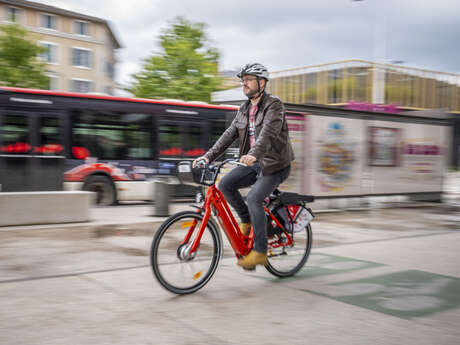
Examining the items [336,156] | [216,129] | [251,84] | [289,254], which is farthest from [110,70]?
[251,84]

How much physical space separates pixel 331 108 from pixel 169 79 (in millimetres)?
18356

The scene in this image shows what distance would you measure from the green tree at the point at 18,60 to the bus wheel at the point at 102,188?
14.3m

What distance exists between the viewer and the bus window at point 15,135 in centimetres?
1147

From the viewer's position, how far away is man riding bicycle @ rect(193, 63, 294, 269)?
4.39 meters

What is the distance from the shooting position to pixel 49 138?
39.4 feet

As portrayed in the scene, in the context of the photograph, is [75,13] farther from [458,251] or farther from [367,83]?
[458,251]

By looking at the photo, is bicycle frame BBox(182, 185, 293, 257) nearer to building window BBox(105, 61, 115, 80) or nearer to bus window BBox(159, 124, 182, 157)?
bus window BBox(159, 124, 182, 157)

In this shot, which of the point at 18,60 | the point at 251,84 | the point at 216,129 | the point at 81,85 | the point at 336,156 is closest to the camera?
the point at 251,84

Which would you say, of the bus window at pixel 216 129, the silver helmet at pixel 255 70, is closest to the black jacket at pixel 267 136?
the silver helmet at pixel 255 70

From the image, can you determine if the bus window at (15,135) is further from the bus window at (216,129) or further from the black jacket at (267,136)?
the black jacket at (267,136)

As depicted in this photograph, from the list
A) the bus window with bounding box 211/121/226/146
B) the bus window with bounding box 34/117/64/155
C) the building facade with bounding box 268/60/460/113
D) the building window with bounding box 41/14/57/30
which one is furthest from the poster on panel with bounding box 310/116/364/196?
the building window with bounding box 41/14/57/30

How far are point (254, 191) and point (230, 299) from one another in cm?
95

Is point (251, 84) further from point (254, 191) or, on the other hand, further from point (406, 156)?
point (406, 156)

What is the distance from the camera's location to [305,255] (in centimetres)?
523
